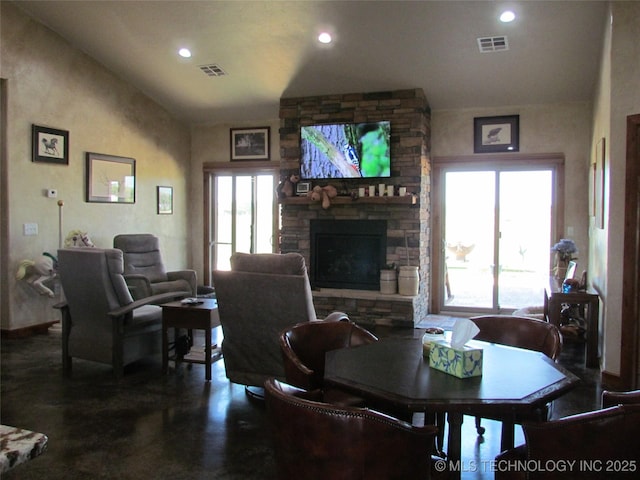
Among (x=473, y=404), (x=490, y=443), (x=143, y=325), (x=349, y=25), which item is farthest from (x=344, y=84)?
A: (x=473, y=404)

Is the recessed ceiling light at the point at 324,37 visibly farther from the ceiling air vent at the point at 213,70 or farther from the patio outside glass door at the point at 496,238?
the patio outside glass door at the point at 496,238

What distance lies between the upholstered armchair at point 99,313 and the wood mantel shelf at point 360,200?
2.81 meters

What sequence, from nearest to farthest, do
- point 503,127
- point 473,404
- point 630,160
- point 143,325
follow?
1. point 473,404
2. point 630,160
3. point 143,325
4. point 503,127

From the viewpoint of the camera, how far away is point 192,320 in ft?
13.2

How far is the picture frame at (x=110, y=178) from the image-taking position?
20.7 feet

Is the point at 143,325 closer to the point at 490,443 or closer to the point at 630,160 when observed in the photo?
the point at 490,443

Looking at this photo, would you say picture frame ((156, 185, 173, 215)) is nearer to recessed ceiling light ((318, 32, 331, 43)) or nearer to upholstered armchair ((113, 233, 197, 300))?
upholstered armchair ((113, 233, 197, 300))

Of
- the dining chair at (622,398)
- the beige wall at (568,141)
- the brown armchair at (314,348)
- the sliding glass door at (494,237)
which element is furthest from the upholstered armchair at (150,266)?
the dining chair at (622,398)

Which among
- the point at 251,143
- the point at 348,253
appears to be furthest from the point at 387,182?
the point at 251,143

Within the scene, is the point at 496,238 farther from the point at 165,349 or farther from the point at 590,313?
the point at 165,349

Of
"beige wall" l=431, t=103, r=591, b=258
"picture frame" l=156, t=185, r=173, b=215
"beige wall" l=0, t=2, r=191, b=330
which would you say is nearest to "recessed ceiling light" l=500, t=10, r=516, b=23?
"beige wall" l=431, t=103, r=591, b=258

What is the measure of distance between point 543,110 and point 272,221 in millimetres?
4166

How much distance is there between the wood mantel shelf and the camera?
6.09 meters

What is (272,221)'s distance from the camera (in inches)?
310
